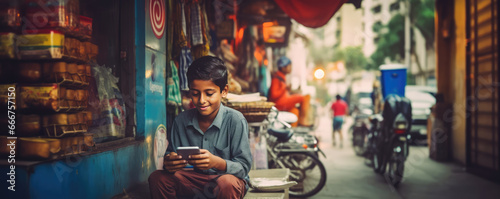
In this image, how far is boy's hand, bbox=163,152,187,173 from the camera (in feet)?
9.20

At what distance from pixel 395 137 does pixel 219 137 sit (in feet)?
18.8

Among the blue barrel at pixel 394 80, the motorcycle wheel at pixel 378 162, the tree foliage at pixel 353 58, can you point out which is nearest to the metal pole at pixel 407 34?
the blue barrel at pixel 394 80

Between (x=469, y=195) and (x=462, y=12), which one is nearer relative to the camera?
(x=469, y=195)

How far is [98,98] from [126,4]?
3.63 ft

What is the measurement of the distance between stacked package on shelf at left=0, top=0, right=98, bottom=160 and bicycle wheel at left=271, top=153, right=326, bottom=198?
421 cm

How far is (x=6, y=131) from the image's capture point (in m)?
2.92

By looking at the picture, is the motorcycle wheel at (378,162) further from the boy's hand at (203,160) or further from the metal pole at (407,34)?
the metal pole at (407,34)

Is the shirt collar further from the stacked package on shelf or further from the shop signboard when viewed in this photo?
the shop signboard

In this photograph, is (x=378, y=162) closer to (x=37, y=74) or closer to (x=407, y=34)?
(x=37, y=74)

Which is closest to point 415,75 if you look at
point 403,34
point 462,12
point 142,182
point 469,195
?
point 403,34

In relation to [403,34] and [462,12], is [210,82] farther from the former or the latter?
[403,34]

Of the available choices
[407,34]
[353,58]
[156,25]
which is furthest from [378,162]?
[353,58]

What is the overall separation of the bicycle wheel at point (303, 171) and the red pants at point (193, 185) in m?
3.69

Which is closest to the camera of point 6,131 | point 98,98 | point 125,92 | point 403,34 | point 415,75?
point 6,131
